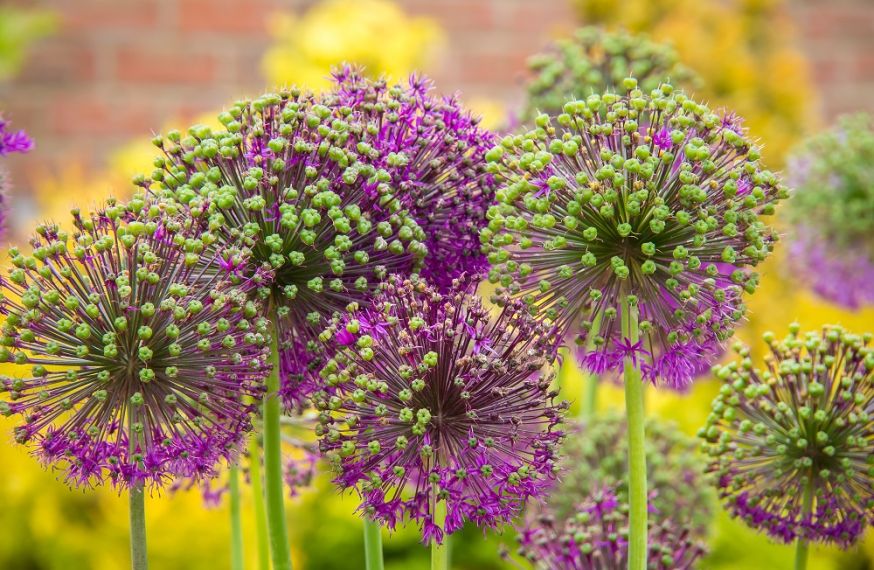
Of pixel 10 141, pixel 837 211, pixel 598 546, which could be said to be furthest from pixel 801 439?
pixel 837 211

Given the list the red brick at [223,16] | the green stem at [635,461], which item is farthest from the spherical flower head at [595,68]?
the red brick at [223,16]

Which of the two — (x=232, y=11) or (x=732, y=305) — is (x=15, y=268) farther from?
(x=232, y=11)

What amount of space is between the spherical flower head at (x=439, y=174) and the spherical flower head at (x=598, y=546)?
294mm

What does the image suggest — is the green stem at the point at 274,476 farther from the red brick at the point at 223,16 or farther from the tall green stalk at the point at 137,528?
the red brick at the point at 223,16

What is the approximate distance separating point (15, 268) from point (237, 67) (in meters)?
4.04

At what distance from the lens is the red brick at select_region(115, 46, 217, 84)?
15.3 ft

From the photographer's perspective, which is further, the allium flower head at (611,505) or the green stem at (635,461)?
the allium flower head at (611,505)

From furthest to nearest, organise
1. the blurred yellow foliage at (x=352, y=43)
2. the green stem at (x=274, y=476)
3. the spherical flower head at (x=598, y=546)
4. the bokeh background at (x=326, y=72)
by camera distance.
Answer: the blurred yellow foliage at (x=352, y=43)
the bokeh background at (x=326, y=72)
the spherical flower head at (x=598, y=546)
the green stem at (x=274, y=476)

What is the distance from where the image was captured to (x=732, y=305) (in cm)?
89

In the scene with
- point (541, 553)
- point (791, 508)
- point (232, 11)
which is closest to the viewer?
point (791, 508)

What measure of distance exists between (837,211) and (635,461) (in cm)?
97

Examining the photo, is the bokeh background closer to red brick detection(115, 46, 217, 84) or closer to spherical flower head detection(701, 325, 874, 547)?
red brick detection(115, 46, 217, 84)

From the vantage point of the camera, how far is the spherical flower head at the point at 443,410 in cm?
83

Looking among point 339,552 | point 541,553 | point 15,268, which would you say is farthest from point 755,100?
point 15,268
